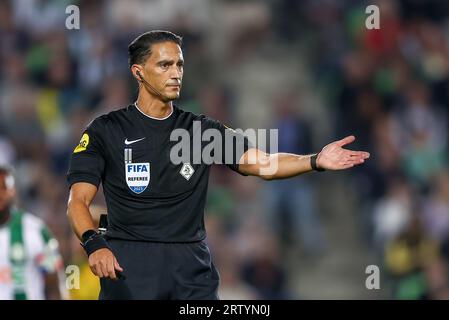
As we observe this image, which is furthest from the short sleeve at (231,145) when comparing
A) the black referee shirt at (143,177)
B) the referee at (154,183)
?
the black referee shirt at (143,177)

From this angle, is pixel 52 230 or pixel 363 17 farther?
pixel 363 17

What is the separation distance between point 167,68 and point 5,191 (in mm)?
2460

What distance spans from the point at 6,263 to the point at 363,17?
7.90 metres

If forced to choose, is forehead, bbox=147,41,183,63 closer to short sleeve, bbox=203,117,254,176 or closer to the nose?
the nose

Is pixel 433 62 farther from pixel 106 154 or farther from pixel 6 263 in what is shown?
pixel 106 154

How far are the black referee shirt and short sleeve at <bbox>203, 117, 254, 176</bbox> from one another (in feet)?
0.38

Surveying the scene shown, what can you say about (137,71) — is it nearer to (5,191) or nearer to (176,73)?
(176,73)

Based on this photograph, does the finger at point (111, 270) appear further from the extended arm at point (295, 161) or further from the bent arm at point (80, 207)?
the extended arm at point (295, 161)

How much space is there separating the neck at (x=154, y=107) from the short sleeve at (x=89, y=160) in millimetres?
287

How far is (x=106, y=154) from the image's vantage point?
6492 millimetres

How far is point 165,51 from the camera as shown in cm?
649

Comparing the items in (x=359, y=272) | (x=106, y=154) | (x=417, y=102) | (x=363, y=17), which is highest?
(x=363, y=17)

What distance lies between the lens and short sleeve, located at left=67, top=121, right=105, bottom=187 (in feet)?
20.9
